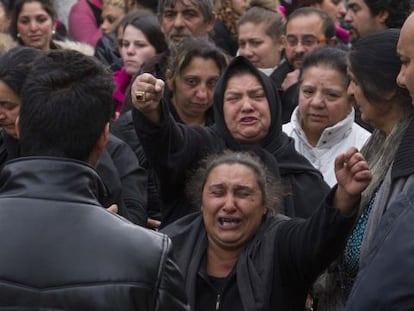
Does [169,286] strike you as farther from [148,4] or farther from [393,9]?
[148,4]

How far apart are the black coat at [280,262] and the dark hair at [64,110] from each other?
1409 mm

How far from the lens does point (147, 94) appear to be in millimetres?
5199

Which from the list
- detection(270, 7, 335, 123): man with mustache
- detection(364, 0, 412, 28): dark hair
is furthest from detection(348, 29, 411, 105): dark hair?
detection(270, 7, 335, 123): man with mustache

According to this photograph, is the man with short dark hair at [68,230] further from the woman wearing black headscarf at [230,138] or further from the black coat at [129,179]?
the black coat at [129,179]

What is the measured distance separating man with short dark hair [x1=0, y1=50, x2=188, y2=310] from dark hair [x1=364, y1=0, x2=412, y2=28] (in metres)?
4.39

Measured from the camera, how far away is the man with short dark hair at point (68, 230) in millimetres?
3150

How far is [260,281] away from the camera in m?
4.70

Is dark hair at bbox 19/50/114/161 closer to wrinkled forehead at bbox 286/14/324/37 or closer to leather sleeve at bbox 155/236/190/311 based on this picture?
leather sleeve at bbox 155/236/190/311

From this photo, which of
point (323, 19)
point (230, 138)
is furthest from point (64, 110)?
point (323, 19)

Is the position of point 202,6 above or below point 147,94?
above

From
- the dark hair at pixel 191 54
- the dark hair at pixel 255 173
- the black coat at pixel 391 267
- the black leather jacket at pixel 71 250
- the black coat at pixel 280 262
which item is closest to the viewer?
the black coat at pixel 391 267

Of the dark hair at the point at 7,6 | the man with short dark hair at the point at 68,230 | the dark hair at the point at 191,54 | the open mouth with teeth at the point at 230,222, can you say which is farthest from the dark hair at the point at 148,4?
the man with short dark hair at the point at 68,230

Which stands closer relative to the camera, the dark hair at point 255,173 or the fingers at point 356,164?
the fingers at point 356,164

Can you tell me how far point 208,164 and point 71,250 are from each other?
2.08 metres
